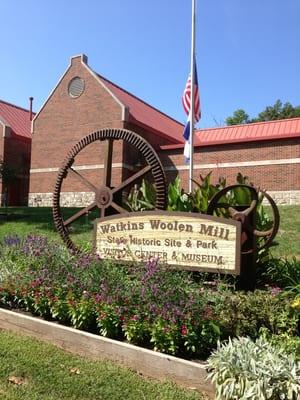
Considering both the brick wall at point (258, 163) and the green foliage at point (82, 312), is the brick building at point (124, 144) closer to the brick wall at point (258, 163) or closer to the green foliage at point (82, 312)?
the brick wall at point (258, 163)

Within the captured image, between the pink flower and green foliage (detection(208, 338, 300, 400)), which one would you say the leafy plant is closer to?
the pink flower

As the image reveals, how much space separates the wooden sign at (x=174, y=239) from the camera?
5594 mm

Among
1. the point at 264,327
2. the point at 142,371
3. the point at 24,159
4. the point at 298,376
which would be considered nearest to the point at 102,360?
the point at 142,371

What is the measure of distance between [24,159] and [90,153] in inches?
341

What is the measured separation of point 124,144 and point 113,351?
2514 centimetres

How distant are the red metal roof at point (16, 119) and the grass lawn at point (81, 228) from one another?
17.5 m

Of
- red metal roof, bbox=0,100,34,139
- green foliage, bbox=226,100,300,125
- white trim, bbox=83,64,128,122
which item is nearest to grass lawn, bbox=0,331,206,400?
white trim, bbox=83,64,128,122

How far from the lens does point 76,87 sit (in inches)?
1262

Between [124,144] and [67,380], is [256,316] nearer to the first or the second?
[67,380]

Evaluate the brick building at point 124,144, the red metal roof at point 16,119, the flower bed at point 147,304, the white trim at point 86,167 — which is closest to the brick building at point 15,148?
the red metal roof at point 16,119

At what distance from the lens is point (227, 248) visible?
220 inches

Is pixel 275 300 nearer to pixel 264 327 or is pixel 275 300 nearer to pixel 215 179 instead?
pixel 264 327

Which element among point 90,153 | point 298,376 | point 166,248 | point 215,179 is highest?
point 90,153

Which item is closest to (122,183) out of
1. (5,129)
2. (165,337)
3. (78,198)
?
(165,337)
